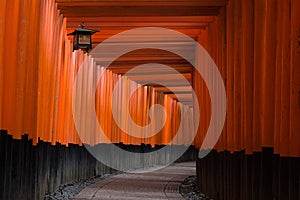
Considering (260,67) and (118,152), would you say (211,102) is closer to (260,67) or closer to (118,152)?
(260,67)

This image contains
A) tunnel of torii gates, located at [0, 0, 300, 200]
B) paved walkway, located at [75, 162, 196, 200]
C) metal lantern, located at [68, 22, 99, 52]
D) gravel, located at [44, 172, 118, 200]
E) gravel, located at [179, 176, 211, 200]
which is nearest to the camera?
tunnel of torii gates, located at [0, 0, 300, 200]

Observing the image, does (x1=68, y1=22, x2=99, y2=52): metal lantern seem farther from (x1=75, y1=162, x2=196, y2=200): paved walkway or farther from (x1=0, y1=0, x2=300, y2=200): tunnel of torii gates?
(x1=75, y1=162, x2=196, y2=200): paved walkway

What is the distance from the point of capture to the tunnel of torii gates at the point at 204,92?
6.12 meters

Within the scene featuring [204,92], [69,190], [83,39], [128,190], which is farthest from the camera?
[128,190]

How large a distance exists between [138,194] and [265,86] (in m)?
6.70

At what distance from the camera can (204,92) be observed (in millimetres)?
13188

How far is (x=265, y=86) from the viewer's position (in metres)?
6.80

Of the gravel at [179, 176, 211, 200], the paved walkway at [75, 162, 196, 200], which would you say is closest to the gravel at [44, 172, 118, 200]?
the paved walkway at [75, 162, 196, 200]

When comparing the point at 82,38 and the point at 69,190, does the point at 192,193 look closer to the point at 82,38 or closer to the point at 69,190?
the point at 69,190

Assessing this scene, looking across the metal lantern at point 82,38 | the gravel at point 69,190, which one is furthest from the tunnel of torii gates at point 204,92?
the metal lantern at point 82,38

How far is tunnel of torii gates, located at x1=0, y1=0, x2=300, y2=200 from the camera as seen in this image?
20.1 ft

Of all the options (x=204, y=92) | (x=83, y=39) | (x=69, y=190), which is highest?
(x=83, y=39)

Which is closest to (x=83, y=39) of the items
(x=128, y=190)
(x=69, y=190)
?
(x=69, y=190)

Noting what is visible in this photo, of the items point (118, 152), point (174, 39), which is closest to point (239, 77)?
point (174, 39)
